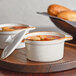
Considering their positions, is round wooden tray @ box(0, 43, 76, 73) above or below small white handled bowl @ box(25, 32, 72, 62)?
below

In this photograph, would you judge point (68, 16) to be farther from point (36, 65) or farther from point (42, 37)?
point (36, 65)

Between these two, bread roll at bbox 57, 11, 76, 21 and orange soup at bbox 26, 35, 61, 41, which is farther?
bread roll at bbox 57, 11, 76, 21

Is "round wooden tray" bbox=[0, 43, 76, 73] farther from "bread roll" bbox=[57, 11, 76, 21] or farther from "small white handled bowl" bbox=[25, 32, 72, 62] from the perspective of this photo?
"bread roll" bbox=[57, 11, 76, 21]

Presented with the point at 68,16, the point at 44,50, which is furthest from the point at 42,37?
the point at 68,16

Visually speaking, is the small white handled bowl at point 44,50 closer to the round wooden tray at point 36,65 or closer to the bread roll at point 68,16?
the round wooden tray at point 36,65

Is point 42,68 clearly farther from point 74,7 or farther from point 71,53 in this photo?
point 74,7

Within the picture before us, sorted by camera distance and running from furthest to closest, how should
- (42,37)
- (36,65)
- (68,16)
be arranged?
(68,16)
(42,37)
(36,65)

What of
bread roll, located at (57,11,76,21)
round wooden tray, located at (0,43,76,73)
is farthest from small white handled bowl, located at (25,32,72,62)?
bread roll, located at (57,11,76,21)

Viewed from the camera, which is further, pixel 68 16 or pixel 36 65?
pixel 68 16

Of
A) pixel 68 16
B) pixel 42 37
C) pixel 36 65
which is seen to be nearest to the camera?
pixel 36 65

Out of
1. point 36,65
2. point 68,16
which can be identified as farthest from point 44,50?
point 68,16

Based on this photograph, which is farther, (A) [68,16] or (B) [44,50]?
(A) [68,16]

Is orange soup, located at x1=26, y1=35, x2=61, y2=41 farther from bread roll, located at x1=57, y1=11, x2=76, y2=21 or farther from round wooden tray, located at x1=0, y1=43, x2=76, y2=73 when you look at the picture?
bread roll, located at x1=57, y1=11, x2=76, y2=21

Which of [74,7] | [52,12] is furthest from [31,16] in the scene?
[52,12]
